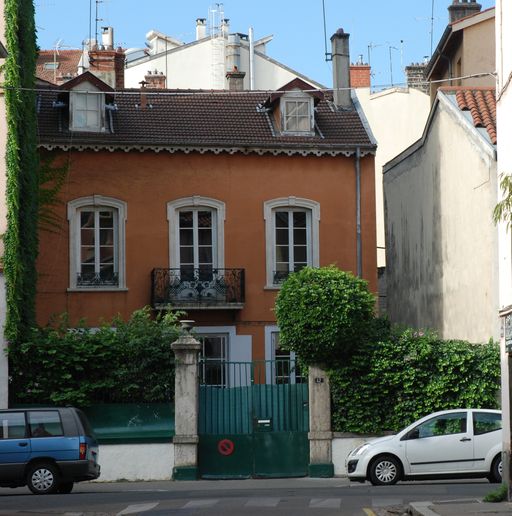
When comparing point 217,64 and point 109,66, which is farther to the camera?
point 217,64

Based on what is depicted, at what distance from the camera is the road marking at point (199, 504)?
1923 centimetres

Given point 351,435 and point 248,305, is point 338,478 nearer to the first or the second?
point 351,435

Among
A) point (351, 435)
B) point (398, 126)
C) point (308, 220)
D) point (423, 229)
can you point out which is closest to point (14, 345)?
point (351, 435)

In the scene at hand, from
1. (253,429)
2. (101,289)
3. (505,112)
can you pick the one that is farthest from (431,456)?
(101,289)

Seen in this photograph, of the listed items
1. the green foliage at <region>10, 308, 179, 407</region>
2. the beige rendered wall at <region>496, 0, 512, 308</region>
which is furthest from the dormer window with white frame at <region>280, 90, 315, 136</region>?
the beige rendered wall at <region>496, 0, 512, 308</region>

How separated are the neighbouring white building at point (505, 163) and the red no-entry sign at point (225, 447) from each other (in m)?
9.07

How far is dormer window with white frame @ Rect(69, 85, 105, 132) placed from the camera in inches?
1319

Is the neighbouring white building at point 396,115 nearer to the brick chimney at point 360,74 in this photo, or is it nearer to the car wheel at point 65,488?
the brick chimney at point 360,74

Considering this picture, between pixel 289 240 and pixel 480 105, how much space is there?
6.25 m

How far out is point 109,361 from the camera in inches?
1089

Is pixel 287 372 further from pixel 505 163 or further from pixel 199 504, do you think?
pixel 505 163

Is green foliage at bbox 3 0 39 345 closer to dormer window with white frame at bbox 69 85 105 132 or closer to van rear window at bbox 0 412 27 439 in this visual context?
dormer window with white frame at bbox 69 85 105 132

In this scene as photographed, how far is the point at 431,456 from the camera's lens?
2339 centimetres

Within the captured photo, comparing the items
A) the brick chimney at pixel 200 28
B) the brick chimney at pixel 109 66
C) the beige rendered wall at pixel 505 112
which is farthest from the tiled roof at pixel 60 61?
the beige rendered wall at pixel 505 112
